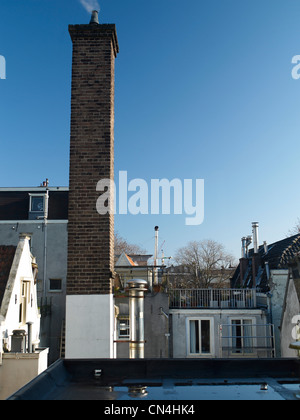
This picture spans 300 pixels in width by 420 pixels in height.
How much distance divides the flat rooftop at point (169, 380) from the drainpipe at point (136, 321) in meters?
1.52

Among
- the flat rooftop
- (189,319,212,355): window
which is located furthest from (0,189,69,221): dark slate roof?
the flat rooftop

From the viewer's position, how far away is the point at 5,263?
13023mm

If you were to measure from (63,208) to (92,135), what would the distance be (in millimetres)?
15994

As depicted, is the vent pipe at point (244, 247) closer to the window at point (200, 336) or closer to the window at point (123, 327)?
the window at point (200, 336)

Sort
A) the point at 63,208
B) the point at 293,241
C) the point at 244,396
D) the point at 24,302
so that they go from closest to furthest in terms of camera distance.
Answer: the point at 244,396 < the point at 24,302 < the point at 293,241 < the point at 63,208

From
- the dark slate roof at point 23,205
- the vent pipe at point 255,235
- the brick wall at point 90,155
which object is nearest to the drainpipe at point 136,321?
the brick wall at point 90,155

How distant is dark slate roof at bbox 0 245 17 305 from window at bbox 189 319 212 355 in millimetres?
7352

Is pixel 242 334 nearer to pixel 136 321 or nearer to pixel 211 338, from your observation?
pixel 211 338

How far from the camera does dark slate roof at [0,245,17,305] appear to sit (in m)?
12.4

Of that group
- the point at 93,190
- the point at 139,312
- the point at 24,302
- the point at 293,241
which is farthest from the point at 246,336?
the point at 93,190

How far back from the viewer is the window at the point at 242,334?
15750mm

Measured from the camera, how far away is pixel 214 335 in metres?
16.0

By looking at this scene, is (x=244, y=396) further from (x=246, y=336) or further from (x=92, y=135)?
(x=246, y=336)
